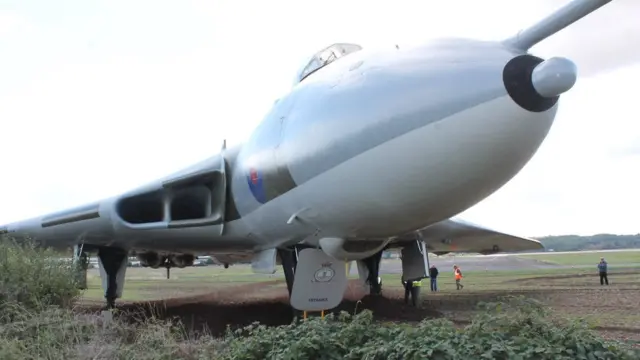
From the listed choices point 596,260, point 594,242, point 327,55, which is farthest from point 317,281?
point 594,242

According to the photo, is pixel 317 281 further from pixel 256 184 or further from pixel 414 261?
pixel 414 261

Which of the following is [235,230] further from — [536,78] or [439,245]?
[439,245]

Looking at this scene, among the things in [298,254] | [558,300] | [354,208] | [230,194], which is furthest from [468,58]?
Result: [558,300]

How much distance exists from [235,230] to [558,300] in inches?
265

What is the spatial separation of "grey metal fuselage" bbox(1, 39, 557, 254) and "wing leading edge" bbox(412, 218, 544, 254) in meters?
4.75

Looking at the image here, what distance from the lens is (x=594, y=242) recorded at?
13638cm

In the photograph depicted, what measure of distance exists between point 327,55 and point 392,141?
2.18 meters

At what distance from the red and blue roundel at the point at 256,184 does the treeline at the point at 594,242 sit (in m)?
123

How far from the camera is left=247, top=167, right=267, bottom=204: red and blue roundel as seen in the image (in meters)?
6.69

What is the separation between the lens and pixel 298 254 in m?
6.75

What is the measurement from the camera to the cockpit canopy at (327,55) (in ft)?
21.5

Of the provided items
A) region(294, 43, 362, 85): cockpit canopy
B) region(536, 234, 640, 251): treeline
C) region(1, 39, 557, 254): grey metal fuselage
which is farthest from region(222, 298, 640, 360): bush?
region(536, 234, 640, 251): treeline

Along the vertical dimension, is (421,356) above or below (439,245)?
below

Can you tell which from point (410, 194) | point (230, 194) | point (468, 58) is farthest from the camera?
point (230, 194)
